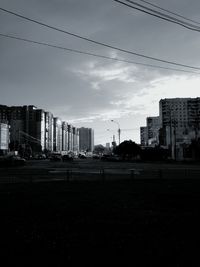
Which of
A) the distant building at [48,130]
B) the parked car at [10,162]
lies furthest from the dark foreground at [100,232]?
the distant building at [48,130]

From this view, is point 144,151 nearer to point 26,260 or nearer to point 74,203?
point 74,203

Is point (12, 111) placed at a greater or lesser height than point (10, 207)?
greater

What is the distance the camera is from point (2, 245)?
714cm

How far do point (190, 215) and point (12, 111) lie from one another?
548 feet

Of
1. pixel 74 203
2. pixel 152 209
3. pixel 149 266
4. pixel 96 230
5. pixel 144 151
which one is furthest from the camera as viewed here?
pixel 144 151

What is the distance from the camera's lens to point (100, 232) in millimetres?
8297

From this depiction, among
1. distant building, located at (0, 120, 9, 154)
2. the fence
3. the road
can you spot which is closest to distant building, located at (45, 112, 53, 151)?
distant building, located at (0, 120, 9, 154)

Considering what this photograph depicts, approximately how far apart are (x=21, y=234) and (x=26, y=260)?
1.93 meters

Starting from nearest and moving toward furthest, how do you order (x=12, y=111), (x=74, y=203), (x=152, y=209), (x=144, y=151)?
(x=152, y=209) < (x=74, y=203) < (x=144, y=151) < (x=12, y=111)

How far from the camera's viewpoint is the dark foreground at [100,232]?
20.8ft

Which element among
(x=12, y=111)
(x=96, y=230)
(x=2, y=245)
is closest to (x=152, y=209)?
(x=96, y=230)

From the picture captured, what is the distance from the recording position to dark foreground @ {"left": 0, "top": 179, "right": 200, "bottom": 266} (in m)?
6.34

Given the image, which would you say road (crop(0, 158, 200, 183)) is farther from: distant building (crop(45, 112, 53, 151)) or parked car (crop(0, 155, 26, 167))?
distant building (crop(45, 112, 53, 151))

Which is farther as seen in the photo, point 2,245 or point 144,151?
point 144,151
